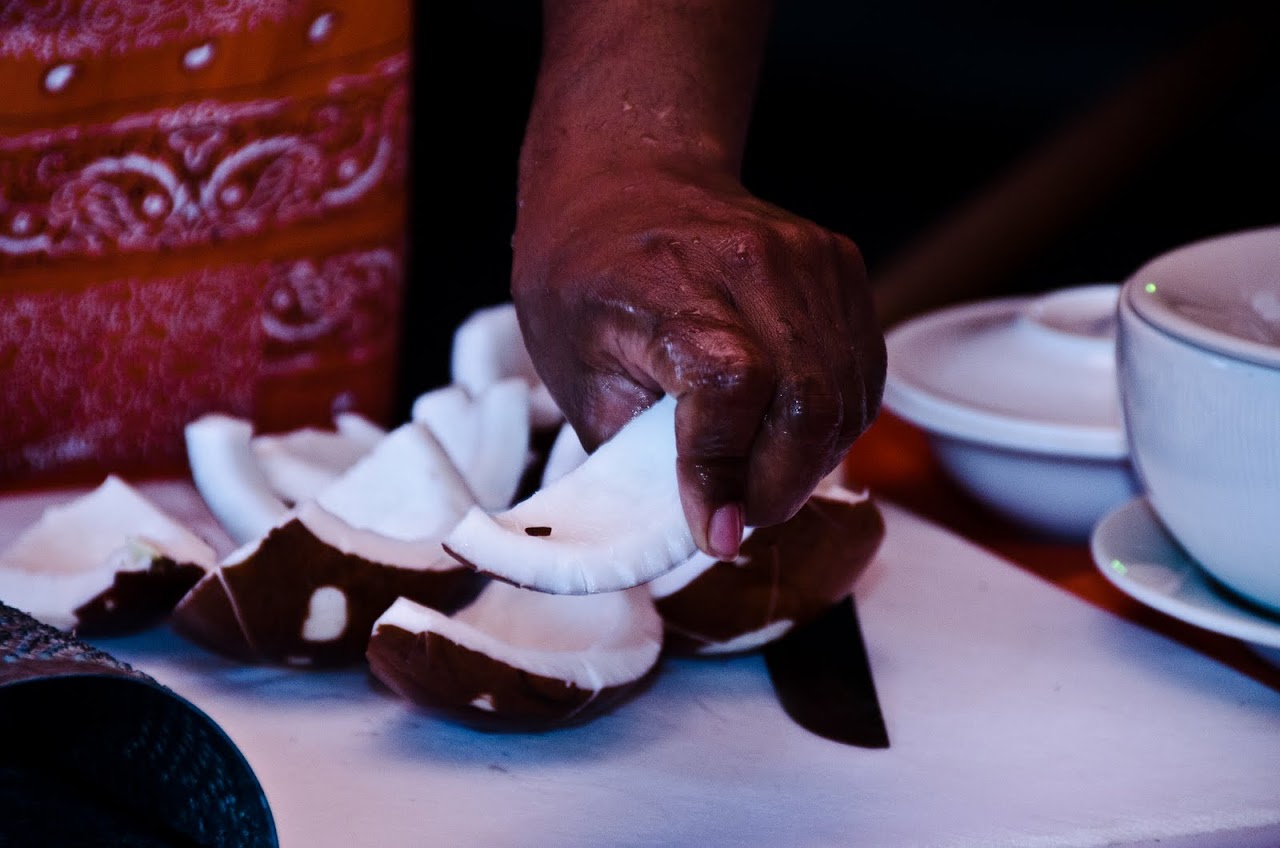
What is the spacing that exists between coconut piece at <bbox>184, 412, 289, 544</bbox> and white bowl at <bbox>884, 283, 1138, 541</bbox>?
2.01 feet

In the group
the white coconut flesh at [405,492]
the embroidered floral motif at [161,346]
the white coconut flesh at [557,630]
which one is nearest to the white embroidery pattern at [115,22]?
the embroidered floral motif at [161,346]

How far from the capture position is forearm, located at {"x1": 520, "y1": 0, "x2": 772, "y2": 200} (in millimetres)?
1029

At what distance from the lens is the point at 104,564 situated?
3.47ft

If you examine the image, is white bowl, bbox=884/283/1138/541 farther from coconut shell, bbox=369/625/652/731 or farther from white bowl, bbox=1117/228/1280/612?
coconut shell, bbox=369/625/652/731

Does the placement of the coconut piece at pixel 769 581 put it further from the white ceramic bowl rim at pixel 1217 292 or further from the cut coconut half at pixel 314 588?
the white ceramic bowl rim at pixel 1217 292

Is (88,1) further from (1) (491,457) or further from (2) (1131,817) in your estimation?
(2) (1131,817)

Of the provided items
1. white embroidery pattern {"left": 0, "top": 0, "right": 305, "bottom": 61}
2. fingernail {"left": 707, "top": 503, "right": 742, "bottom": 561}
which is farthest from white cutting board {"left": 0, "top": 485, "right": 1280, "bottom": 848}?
white embroidery pattern {"left": 0, "top": 0, "right": 305, "bottom": 61}

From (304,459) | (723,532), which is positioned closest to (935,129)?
(304,459)

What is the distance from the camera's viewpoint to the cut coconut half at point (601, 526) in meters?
0.81

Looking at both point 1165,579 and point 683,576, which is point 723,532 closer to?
point 683,576

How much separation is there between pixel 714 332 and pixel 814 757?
372mm

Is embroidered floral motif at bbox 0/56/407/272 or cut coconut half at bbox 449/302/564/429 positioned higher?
embroidered floral motif at bbox 0/56/407/272

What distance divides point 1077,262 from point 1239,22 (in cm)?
145

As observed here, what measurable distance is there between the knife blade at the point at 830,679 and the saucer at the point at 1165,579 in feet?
0.74
